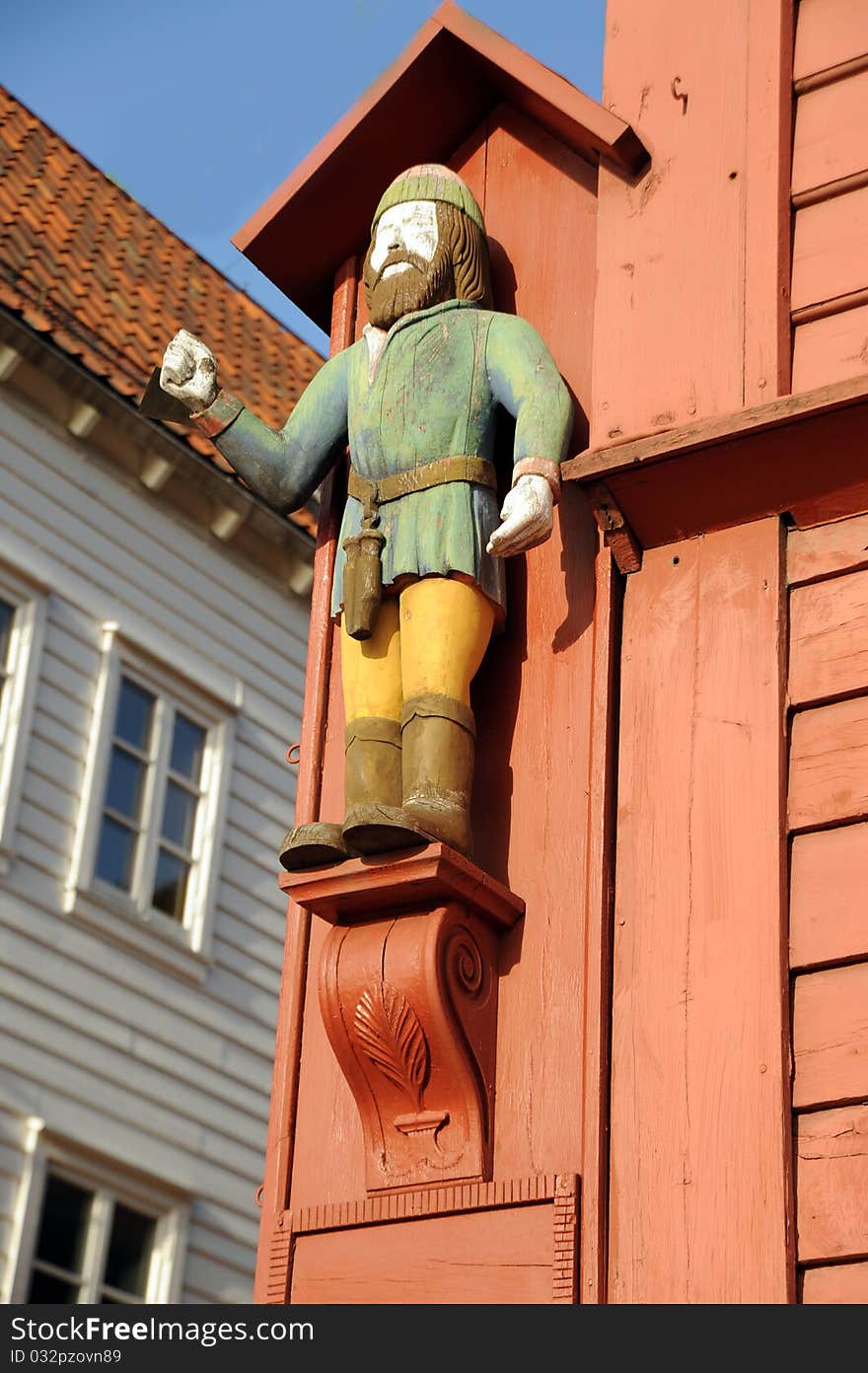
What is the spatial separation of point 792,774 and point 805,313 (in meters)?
0.96

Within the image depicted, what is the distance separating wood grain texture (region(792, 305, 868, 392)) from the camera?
4.18 meters

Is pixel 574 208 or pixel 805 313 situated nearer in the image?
pixel 805 313

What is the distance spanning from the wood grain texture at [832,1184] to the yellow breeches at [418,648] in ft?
3.69

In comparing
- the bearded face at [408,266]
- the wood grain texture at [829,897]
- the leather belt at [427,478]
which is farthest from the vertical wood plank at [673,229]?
the wood grain texture at [829,897]

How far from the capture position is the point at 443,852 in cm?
394

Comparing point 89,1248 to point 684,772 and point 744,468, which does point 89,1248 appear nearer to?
point 684,772

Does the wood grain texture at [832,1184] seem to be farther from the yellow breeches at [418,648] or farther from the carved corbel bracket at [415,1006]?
the yellow breeches at [418,648]

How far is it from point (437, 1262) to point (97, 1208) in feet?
19.7

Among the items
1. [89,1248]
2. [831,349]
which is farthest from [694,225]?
[89,1248]

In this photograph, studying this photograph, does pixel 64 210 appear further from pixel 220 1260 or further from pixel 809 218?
pixel 809 218

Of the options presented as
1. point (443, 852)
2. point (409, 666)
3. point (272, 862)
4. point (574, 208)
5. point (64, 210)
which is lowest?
point (443, 852)

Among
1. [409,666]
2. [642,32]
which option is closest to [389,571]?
[409,666]

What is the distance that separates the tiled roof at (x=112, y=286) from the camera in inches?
425
